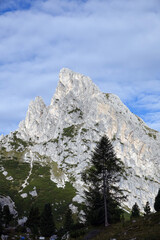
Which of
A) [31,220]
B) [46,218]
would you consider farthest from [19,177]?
[46,218]

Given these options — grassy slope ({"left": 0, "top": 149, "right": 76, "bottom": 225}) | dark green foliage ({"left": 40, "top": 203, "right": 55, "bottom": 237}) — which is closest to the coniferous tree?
dark green foliage ({"left": 40, "top": 203, "right": 55, "bottom": 237})

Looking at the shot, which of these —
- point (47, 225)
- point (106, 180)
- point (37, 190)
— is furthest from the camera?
point (37, 190)

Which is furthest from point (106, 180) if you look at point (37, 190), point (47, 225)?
point (37, 190)

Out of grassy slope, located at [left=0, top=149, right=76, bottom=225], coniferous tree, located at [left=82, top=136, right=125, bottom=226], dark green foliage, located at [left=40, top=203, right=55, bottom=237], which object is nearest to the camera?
coniferous tree, located at [left=82, top=136, right=125, bottom=226]

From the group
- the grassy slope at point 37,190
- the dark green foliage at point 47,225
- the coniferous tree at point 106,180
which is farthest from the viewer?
the grassy slope at point 37,190

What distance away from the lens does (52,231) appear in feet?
211

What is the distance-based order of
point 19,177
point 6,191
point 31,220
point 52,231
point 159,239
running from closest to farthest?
point 159,239 → point 52,231 → point 31,220 → point 6,191 → point 19,177

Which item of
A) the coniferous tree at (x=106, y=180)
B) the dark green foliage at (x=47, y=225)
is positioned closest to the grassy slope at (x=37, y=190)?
the dark green foliage at (x=47, y=225)

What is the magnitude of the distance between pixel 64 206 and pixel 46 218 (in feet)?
265

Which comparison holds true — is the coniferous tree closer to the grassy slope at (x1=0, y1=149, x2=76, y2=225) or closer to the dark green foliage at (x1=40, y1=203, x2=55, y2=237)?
the dark green foliage at (x1=40, y1=203, x2=55, y2=237)

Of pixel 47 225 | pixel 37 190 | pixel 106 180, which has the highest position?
pixel 37 190

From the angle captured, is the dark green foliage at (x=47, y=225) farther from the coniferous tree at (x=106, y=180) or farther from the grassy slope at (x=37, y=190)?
the grassy slope at (x=37, y=190)

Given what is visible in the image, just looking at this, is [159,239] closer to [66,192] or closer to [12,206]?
[12,206]

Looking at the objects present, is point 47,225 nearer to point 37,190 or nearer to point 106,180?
point 106,180
